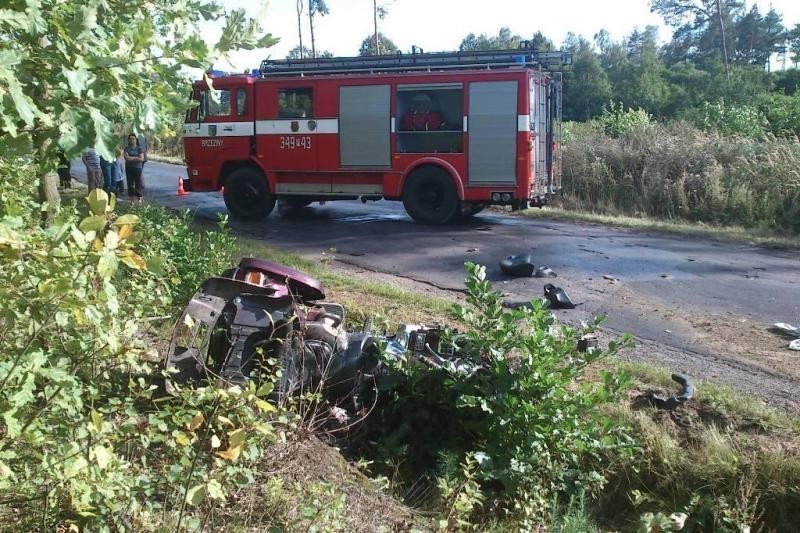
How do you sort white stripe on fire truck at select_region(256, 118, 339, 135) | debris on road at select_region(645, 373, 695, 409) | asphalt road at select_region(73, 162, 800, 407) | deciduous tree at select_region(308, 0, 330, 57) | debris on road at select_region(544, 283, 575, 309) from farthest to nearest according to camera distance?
deciduous tree at select_region(308, 0, 330, 57), white stripe on fire truck at select_region(256, 118, 339, 135), debris on road at select_region(544, 283, 575, 309), asphalt road at select_region(73, 162, 800, 407), debris on road at select_region(645, 373, 695, 409)

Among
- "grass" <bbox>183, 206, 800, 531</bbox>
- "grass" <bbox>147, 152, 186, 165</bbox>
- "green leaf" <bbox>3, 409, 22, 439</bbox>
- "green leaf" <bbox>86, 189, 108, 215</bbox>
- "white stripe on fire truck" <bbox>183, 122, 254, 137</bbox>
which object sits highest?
"white stripe on fire truck" <bbox>183, 122, 254, 137</bbox>

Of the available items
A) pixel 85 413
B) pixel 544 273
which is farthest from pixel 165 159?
pixel 85 413

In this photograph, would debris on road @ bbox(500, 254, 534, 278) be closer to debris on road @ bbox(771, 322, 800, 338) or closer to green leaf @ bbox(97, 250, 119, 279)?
debris on road @ bbox(771, 322, 800, 338)

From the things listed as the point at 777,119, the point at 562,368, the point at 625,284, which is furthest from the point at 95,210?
the point at 777,119

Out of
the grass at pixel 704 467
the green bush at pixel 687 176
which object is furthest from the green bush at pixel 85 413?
the green bush at pixel 687 176

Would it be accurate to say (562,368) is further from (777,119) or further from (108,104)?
(777,119)

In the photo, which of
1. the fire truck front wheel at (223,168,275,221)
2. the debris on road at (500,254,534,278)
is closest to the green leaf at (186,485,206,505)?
the debris on road at (500,254,534,278)

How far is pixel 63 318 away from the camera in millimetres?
1954

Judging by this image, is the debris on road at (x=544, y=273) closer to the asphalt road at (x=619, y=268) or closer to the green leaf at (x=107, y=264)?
the asphalt road at (x=619, y=268)

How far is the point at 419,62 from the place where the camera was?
12891 mm

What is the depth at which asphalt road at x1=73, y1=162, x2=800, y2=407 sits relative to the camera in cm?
622

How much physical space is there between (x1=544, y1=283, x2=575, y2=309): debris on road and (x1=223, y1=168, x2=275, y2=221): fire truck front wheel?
7633 millimetres

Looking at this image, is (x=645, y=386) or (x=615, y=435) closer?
(x=615, y=435)

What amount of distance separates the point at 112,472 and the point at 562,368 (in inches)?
110
